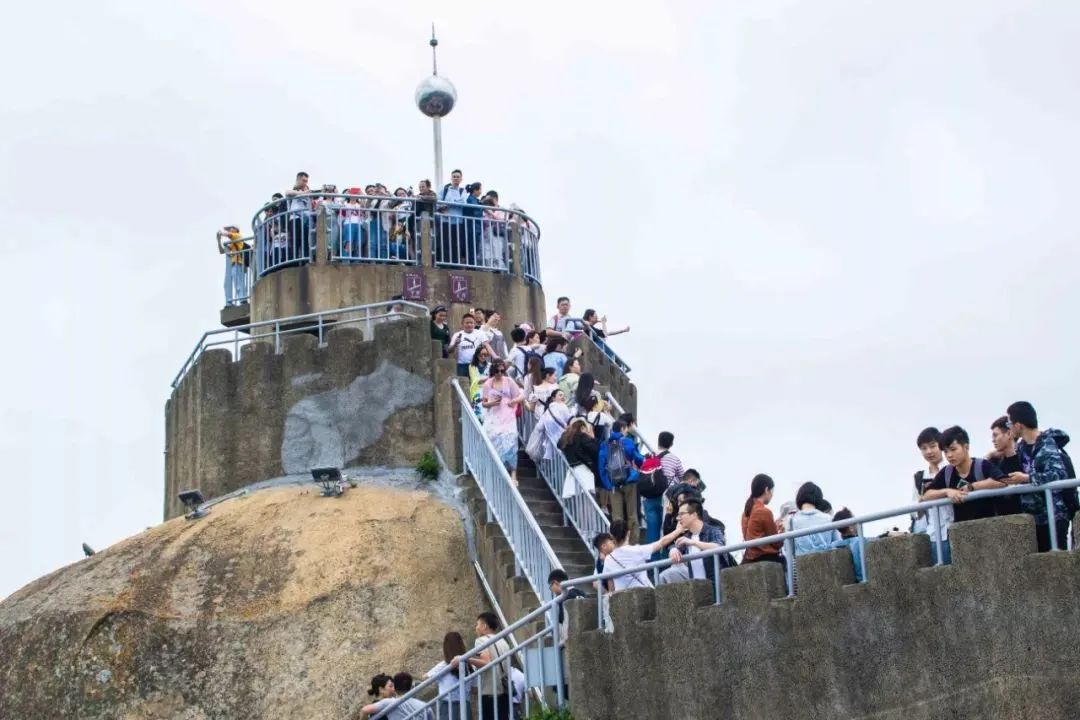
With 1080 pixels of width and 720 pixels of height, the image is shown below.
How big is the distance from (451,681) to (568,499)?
13.8 feet

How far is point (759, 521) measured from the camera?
1539 cm

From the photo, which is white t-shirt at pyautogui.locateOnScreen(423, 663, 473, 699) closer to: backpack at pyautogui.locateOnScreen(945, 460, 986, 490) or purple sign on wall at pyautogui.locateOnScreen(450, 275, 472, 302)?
backpack at pyautogui.locateOnScreen(945, 460, 986, 490)

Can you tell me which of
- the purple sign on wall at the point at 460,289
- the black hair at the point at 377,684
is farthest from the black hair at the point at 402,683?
the purple sign on wall at the point at 460,289

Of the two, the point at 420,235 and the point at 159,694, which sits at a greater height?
the point at 420,235

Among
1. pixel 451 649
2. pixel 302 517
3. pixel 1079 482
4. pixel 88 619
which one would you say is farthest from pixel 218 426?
pixel 1079 482

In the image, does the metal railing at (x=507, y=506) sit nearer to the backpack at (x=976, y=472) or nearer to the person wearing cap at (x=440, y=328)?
the person wearing cap at (x=440, y=328)

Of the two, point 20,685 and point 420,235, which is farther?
point 420,235

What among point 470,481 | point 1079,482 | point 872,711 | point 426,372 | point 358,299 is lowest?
point 872,711

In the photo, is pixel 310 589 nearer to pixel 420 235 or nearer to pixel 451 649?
pixel 451 649

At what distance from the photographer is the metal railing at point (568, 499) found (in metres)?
20.1

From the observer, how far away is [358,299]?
26.1 meters

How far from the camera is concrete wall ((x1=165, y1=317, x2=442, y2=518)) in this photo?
76.0ft

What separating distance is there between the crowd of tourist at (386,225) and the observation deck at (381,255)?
0.01 metres

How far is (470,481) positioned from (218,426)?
13.1 feet
